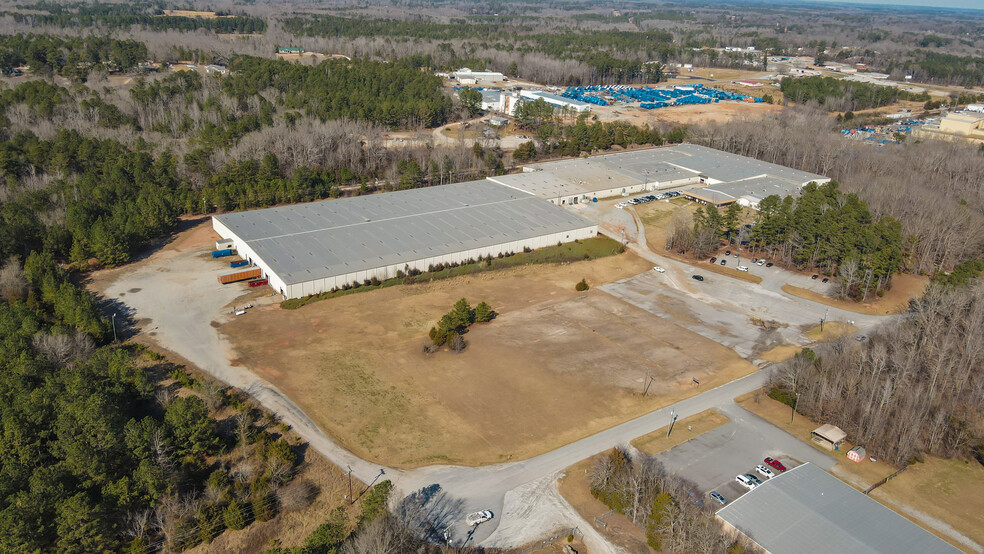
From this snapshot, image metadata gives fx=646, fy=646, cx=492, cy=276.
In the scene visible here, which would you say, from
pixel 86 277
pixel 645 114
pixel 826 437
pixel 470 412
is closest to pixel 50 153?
pixel 86 277

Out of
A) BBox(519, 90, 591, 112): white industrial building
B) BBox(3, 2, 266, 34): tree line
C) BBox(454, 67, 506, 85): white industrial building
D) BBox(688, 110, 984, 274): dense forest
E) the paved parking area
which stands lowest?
the paved parking area

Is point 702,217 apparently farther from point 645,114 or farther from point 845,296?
point 645,114

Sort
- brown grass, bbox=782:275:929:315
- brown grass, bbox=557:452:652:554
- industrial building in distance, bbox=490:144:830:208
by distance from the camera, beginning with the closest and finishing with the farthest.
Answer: brown grass, bbox=557:452:652:554 < brown grass, bbox=782:275:929:315 < industrial building in distance, bbox=490:144:830:208

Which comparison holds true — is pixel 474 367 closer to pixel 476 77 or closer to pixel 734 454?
pixel 734 454

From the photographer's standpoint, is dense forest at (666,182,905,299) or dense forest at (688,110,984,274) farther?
dense forest at (688,110,984,274)

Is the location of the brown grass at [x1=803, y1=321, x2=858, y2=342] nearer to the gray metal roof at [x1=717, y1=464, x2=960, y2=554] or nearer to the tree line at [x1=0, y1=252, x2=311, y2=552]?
the gray metal roof at [x1=717, y1=464, x2=960, y2=554]

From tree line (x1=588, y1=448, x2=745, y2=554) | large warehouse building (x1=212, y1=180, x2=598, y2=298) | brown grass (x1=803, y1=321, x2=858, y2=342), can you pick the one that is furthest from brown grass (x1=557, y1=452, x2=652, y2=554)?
large warehouse building (x1=212, y1=180, x2=598, y2=298)

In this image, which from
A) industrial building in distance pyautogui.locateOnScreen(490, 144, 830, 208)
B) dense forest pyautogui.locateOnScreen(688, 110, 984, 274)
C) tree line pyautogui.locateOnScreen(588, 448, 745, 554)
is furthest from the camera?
industrial building in distance pyautogui.locateOnScreen(490, 144, 830, 208)

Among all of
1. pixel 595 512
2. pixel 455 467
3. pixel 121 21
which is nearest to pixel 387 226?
pixel 455 467
